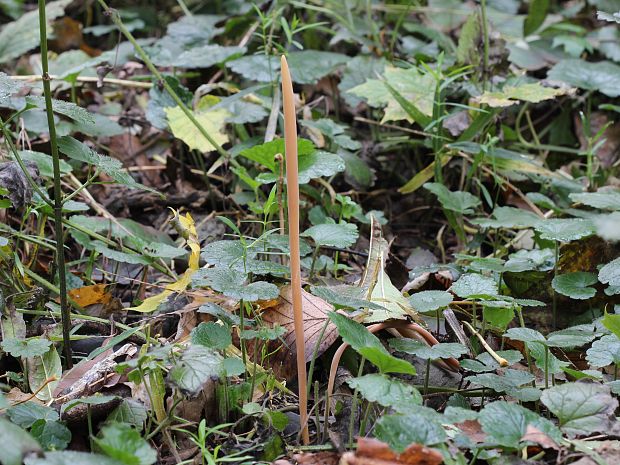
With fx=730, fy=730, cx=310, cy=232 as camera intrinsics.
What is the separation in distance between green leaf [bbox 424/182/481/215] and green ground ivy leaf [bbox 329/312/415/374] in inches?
30.4

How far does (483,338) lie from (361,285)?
26cm

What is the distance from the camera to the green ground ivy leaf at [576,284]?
143 centimetres

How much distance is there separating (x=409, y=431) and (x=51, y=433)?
536 millimetres

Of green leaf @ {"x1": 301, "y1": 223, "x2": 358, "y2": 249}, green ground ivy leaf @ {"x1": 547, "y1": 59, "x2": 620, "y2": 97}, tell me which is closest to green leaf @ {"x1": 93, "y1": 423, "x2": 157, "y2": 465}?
green leaf @ {"x1": 301, "y1": 223, "x2": 358, "y2": 249}

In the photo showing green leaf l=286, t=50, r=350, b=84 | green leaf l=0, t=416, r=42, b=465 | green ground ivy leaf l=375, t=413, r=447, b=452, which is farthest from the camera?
green leaf l=286, t=50, r=350, b=84

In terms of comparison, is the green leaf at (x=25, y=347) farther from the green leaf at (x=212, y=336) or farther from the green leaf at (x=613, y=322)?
the green leaf at (x=613, y=322)

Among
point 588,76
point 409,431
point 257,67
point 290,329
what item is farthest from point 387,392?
point 588,76

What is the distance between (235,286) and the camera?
116cm

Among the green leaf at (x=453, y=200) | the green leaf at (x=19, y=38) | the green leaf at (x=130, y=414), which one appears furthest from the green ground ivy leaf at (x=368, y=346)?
the green leaf at (x=19, y=38)

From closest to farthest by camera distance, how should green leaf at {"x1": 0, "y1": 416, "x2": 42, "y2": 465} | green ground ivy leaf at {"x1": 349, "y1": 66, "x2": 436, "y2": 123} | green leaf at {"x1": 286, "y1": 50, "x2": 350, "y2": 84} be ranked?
green leaf at {"x1": 0, "y1": 416, "x2": 42, "y2": 465} < green ground ivy leaf at {"x1": 349, "y1": 66, "x2": 436, "y2": 123} < green leaf at {"x1": 286, "y1": 50, "x2": 350, "y2": 84}

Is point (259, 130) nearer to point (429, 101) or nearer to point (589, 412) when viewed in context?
point (429, 101)

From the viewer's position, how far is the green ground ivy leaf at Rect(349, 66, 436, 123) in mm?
2016

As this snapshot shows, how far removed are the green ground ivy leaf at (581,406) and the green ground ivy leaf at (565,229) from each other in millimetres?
436

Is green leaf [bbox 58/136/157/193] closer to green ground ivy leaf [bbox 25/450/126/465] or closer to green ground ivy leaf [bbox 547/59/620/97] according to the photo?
green ground ivy leaf [bbox 25/450/126/465]
